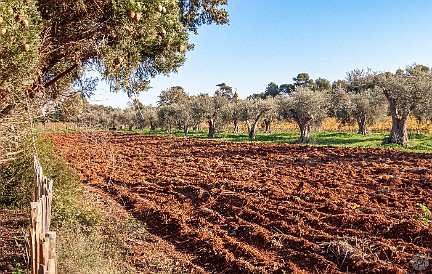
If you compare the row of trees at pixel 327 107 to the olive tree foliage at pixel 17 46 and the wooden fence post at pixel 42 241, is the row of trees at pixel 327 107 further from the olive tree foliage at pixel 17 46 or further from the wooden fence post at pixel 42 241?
the wooden fence post at pixel 42 241

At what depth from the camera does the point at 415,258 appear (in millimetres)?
6367

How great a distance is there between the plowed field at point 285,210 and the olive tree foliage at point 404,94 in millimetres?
9185

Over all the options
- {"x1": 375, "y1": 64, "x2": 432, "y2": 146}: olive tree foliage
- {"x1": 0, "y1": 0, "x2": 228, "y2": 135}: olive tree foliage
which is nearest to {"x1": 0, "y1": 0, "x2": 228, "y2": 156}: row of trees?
{"x1": 0, "y1": 0, "x2": 228, "y2": 135}: olive tree foliage

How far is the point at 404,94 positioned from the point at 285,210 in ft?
64.4

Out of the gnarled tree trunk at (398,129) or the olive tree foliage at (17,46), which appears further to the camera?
the gnarled tree trunk at (398,129)

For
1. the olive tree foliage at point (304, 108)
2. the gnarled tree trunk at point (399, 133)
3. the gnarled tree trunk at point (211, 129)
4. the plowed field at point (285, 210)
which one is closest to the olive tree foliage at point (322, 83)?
the gnarled tree trunk at point (211, 129)

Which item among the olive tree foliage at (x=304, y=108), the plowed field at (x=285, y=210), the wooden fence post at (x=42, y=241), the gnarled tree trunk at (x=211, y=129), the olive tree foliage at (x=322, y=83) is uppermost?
the olive tree foliage at (x=322, y=83)

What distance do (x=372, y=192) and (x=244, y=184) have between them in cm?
395

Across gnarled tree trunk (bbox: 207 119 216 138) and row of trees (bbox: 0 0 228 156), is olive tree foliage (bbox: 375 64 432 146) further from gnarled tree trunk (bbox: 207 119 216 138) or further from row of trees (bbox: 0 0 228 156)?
row of trees (bbox: 0 0 228 156)

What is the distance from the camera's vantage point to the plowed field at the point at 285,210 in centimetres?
670

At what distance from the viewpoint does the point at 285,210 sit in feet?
30.2

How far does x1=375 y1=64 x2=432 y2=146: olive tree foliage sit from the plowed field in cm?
918

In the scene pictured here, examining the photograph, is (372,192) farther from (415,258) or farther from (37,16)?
(37,16)

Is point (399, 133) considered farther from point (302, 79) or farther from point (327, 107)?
point (302, 79)
